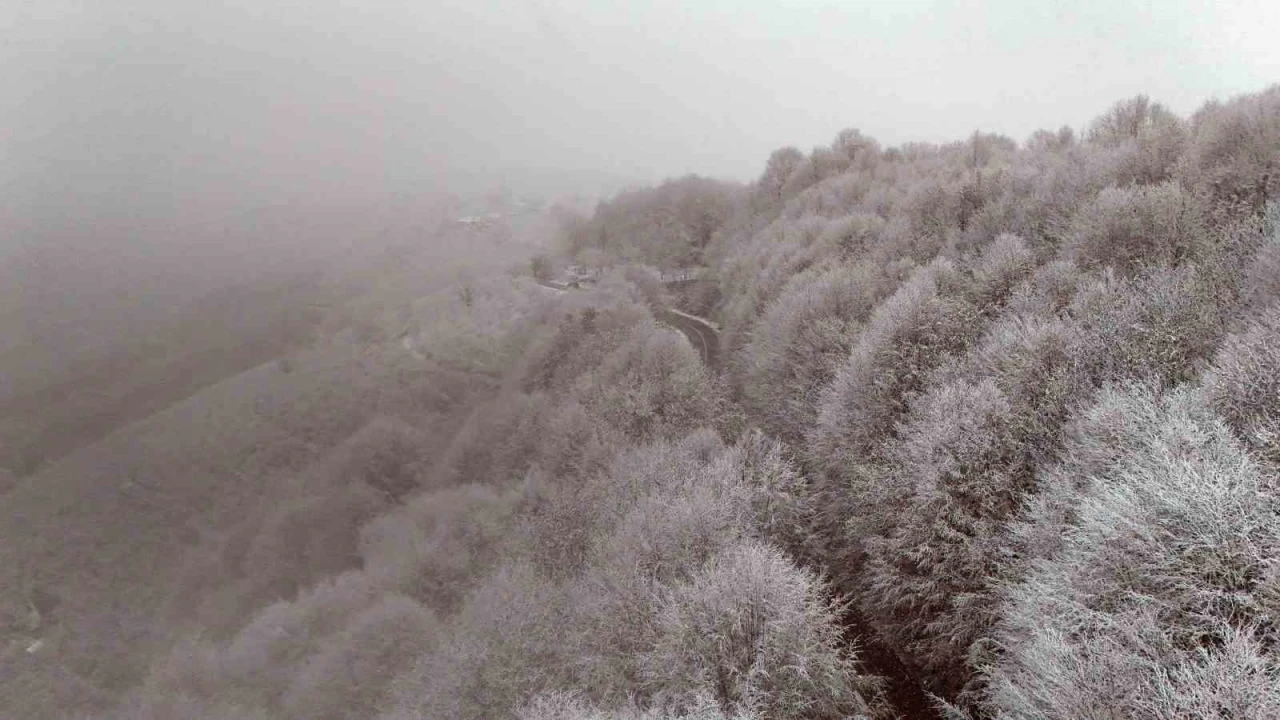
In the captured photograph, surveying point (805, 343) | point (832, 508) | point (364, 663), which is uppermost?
point (805, 343)

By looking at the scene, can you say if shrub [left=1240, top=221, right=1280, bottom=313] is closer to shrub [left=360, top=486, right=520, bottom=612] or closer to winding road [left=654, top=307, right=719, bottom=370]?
winding road [left=654, top=307, right=719, bottom=370]

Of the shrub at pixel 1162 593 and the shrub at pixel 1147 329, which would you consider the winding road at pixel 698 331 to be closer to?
the shrub at pixel 1147 329

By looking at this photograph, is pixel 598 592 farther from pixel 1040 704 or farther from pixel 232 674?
pixel 232 674

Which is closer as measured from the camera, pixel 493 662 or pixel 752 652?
pixel 752 652

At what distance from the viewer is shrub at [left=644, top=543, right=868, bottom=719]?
2019 cm

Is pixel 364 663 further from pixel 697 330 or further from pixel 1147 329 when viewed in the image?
pixel 697 330

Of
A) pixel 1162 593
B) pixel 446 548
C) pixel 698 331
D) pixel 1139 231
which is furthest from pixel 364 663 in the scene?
pixel 1139 231

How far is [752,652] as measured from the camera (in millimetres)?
21016

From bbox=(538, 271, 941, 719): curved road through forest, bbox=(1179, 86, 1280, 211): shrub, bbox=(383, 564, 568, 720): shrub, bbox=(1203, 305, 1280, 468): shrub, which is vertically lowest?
bbox=(383, 564, 568, 720): shrub

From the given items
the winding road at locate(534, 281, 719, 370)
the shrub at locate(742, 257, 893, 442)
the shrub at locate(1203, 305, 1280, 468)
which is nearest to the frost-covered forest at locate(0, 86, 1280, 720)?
the shrub at locate(1203, 305, 1280, 468)

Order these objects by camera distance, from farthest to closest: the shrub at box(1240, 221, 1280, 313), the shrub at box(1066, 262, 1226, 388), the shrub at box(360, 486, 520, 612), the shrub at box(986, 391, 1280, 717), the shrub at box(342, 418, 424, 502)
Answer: the shrub at box(342, 418, 424, 502), the shrub at box(360, 486, 520, 612), the shrub at box(1066, 262, 1226, 388), the shrub at box(1240, 221, 1280, 313), the shrub at box(986, 391, 1280, 717)

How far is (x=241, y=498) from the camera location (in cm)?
8312

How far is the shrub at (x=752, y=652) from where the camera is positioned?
20.2 m

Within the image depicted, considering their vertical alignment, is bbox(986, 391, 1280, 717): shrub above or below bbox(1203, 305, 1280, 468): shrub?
below
